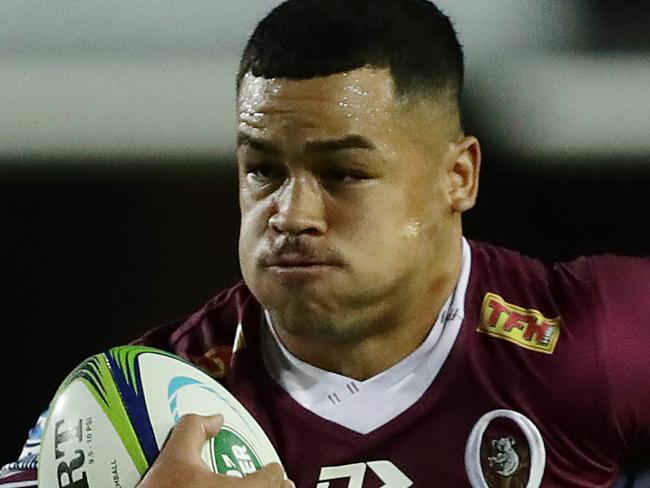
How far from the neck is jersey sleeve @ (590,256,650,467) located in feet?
0.44

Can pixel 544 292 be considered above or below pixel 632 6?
below

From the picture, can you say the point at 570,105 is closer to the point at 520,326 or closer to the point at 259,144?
the point at 520,326

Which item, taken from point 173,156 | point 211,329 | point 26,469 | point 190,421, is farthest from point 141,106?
point 190,421

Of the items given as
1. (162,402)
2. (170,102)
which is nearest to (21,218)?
(170,102)

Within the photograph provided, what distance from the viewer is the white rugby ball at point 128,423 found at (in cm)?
70

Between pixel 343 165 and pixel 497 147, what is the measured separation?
417 mm

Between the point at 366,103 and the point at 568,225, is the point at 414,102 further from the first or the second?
the point at 568,225

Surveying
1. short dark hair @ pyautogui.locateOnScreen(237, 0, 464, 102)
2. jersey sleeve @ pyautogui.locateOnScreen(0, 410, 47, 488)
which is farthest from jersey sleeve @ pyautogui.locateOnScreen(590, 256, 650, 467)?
jersey sleeve @ pyautogui.locateOnScreen(0, 410, 47, 488)

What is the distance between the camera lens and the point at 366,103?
76cm

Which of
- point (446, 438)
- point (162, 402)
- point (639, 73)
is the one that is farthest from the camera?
point (639, 73)

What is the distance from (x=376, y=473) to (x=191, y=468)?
219 millimetres

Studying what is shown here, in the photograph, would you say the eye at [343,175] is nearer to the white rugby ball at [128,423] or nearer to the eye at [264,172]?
the eye at [264,172]

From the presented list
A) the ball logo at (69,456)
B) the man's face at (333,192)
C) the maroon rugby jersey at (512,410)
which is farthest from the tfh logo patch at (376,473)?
the ball logo at (69,456)

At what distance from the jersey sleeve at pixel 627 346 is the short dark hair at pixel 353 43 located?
0.23 m
